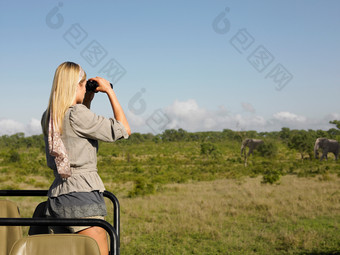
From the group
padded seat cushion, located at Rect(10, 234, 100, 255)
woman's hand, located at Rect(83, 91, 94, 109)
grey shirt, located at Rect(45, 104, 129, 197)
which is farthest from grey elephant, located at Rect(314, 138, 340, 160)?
padded seat cushion, located at Rect(10, 234, 100, 255)

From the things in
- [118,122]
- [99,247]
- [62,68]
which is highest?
[62,68]

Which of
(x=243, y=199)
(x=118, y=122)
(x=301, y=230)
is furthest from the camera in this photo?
(x=243, y=199)

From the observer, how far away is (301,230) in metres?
6.75

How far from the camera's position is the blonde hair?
1.54 metres

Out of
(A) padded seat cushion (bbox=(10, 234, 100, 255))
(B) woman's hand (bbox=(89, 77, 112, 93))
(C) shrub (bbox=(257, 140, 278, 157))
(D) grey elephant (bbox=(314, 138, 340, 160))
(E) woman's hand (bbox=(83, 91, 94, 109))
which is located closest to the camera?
(A) padded seat cushion (bbox=(10, 234, 100, 255))

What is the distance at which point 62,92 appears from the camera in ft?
5.07

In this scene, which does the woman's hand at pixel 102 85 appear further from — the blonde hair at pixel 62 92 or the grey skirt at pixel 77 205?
the grey skirt at pixel 77 205

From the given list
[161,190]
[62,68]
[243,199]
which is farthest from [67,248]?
[161,190]

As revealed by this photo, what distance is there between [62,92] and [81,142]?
0.73 ft

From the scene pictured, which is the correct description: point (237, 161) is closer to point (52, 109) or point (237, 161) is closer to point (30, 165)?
point (30, 165)

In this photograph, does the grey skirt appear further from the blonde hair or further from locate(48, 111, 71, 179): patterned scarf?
the blonde hair

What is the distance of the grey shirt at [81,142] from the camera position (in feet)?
5.10

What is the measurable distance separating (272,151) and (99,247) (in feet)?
96.6

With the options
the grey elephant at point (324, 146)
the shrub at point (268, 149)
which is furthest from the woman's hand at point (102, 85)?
the shrub at point (268, 149)
